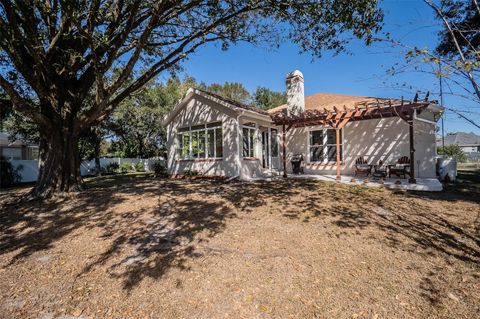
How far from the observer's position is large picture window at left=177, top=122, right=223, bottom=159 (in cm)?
1276

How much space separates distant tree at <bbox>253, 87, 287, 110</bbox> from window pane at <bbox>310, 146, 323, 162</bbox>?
25.6 metres

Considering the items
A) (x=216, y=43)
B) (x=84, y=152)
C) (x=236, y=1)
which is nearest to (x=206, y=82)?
(x=84, y=152)

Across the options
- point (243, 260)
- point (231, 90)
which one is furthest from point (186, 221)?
point (231, 90)

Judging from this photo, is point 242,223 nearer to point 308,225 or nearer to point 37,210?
point 308,225

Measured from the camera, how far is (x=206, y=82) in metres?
35.2

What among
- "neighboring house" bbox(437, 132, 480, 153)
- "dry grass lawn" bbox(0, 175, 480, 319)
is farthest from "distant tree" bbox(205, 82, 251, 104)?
"neighboring house" bbox(437, 132, 480, 153)

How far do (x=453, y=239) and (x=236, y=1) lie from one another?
309 inches

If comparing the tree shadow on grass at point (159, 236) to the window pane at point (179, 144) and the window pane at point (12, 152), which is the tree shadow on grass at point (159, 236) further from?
the window pane at point (12, 152)

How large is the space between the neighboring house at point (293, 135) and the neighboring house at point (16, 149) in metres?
15.4

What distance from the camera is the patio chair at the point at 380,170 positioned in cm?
1084

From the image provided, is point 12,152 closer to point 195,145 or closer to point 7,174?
point 7,174

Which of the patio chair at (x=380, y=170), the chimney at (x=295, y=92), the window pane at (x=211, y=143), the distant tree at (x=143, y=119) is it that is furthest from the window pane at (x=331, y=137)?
the distant tree at (x=143, y=119)

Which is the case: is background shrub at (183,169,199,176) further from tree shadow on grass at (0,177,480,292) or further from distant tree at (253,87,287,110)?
distant tree at (253,87,287,110)

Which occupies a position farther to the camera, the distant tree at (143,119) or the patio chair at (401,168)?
the distant tree at (143,119)
